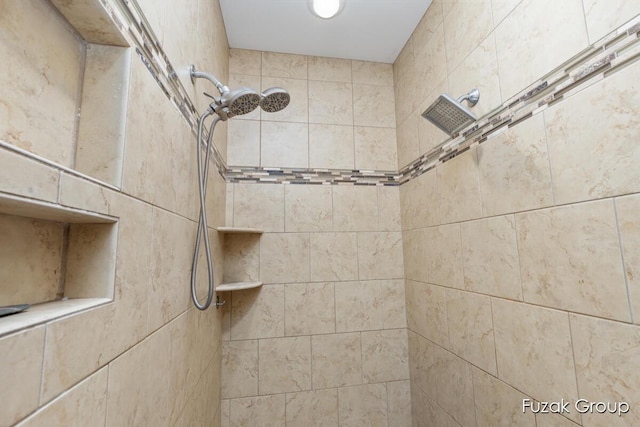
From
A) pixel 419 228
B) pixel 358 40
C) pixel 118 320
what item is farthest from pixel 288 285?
pixel 358 40

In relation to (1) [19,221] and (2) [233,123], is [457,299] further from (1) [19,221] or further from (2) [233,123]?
(2) [233,123]

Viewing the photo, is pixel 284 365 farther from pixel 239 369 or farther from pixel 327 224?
pixel 327 224

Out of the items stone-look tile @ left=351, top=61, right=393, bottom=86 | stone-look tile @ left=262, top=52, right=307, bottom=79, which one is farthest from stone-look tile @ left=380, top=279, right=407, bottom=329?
stone-look tile @ left=262, top=52, right=307, bottom=79

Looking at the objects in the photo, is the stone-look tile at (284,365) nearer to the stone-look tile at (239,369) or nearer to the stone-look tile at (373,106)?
the stone-look tile at (239,369)

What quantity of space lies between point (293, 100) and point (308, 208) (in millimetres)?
752

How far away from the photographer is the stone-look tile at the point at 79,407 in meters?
0.41

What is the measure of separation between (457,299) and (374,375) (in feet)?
2.71

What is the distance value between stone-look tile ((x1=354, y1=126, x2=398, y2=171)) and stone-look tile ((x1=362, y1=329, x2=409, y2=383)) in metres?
1.12

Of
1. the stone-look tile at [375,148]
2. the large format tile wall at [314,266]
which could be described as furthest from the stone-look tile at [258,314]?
the stone-look tile at [375,148]

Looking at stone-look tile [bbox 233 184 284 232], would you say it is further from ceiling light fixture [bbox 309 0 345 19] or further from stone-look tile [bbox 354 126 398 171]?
ceiling light fixture [bbox 309 0 345 19]

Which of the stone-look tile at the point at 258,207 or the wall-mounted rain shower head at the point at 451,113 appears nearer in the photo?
the wall-mounted rain shower head at the point at 451,113

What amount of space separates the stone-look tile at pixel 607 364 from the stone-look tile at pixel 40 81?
131cm

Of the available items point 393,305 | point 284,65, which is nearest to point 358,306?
point 393,305

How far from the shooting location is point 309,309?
70.6 inches
